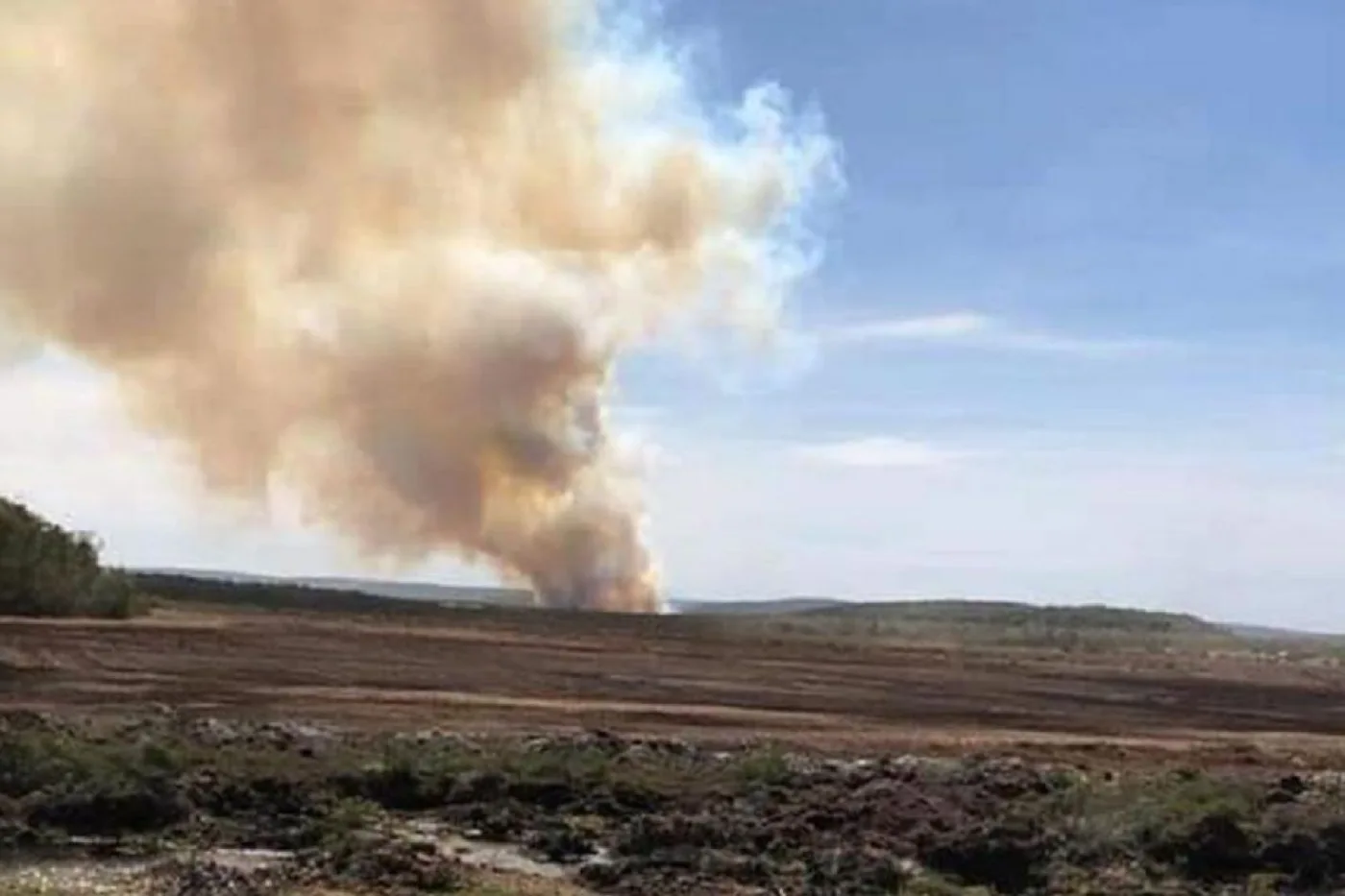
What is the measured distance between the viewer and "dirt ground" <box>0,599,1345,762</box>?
3579cm

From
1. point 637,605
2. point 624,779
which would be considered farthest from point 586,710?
→ point 637,605

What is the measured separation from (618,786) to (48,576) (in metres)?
38.6

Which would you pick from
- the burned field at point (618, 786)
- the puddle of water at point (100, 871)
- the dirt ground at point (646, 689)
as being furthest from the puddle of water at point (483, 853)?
the dirt ground at point (646, 689)

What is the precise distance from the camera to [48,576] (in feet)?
199

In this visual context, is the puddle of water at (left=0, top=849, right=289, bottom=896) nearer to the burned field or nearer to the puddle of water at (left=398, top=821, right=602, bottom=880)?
the burned field

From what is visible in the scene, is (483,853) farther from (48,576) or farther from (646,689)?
(48,576)

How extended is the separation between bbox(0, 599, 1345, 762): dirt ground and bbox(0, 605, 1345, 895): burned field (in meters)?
0.22

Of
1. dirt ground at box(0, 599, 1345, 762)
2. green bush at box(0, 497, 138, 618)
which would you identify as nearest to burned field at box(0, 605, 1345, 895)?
dirt ground at box(0, 599, 1345, 762)

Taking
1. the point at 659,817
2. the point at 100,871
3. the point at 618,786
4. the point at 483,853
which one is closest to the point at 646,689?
the point at 618,786

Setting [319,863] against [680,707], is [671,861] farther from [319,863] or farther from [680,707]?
[680,707]

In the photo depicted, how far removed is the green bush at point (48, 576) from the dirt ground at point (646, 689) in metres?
1.92

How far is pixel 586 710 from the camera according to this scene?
38312mm

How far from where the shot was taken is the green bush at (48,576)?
195ft

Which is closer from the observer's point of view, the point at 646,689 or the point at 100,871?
the point at 100,871
